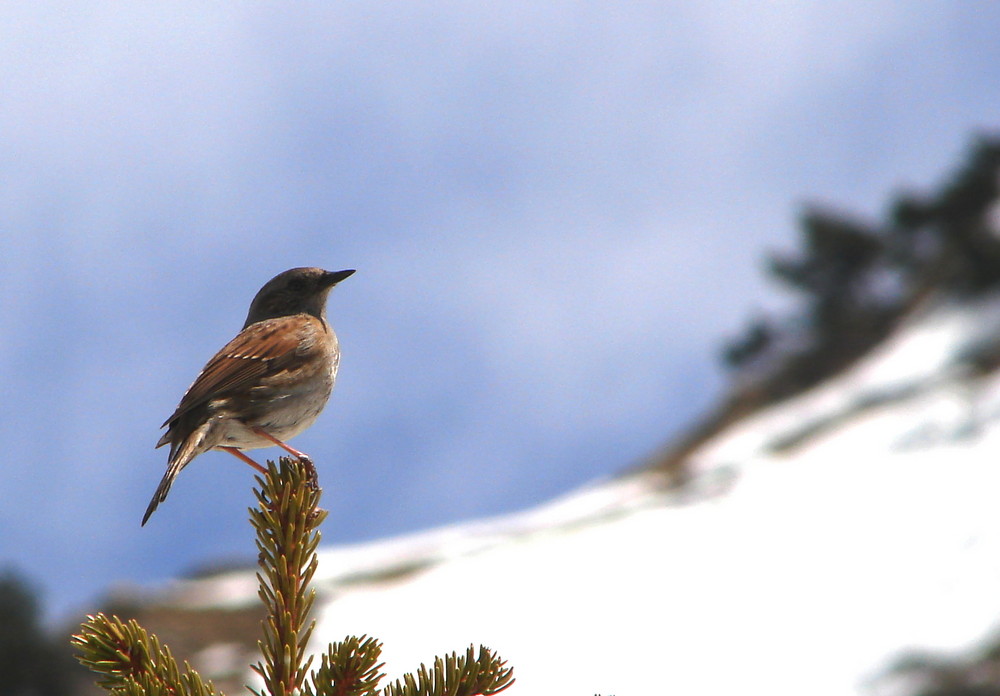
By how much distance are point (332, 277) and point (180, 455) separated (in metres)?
2.18

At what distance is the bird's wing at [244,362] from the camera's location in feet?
18.7

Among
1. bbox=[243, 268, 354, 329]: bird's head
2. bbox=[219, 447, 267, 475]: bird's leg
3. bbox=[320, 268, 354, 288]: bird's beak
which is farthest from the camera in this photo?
bbox=[243, 268, 354, 329]: bird's head

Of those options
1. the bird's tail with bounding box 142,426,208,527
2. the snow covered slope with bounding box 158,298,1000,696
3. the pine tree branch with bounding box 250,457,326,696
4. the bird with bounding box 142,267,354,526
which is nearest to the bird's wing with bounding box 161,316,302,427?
the bird with bounding box 142,267,354,526

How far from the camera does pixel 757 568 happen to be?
31.5 m

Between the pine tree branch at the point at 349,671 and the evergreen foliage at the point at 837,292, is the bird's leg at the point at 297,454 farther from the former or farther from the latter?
the evergreen foliage at the point at 837,292

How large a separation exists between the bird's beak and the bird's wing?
1.90ft

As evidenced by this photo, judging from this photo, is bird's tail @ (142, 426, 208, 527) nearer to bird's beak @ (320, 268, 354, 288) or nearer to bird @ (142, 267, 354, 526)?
bird @ (142, 267, 354, 526)

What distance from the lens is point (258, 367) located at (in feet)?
19.5

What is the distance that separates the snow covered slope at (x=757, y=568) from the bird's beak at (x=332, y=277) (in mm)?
15591

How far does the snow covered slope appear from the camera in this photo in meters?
24.5

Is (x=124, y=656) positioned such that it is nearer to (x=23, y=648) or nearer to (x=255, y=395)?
(x=255, y=395)

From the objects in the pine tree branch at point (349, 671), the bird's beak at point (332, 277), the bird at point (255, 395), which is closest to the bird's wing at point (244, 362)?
the bird at point (255, 395)

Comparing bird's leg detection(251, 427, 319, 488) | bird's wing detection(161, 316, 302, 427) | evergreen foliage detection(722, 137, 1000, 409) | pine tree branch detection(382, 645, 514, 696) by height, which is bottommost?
pine tree branch detection(382, 645, 514, 696)

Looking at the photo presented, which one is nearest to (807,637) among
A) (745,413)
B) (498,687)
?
(498,687)
